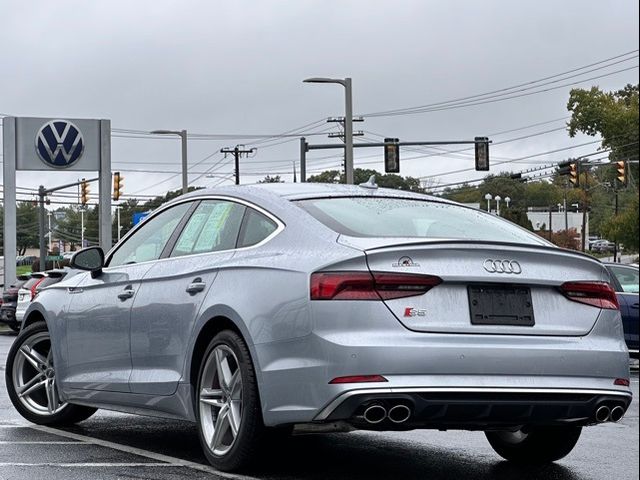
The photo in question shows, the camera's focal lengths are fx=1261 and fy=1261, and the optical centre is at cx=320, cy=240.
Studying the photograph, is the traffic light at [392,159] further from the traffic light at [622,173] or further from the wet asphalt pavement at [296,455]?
the wet asphalt pavement at [296,455]

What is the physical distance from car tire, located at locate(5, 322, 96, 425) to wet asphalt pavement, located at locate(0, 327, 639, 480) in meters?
0.10

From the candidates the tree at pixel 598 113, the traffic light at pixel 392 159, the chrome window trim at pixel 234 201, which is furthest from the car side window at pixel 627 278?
the tree at pixel 598 113

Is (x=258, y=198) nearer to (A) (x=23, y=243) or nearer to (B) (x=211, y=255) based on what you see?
(B) (x=211, y=255)

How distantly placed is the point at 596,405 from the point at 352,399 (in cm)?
124

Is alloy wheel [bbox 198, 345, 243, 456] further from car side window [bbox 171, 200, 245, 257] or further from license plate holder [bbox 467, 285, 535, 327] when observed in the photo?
license plate holder [bbox 467, 285, 535, 327]

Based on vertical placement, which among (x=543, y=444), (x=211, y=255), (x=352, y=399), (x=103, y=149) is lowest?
(x=543, y=444)

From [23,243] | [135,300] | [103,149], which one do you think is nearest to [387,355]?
[135,300]

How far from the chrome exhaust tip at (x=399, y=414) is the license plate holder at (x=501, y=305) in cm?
52

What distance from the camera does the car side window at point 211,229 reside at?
7.00m

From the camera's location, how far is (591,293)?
6.27 m

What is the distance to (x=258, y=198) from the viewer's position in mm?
6969

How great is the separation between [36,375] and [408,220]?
3466mm

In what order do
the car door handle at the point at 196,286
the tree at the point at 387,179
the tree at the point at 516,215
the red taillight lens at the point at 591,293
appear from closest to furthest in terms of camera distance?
1. the red taillight lens at the point at 591,293
2. the car door handle at the point at 196,286
3. the tree at the point at 387,179
4. the tree at the point at 516,215

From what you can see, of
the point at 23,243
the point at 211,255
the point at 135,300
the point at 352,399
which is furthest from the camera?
the point at 23,243
